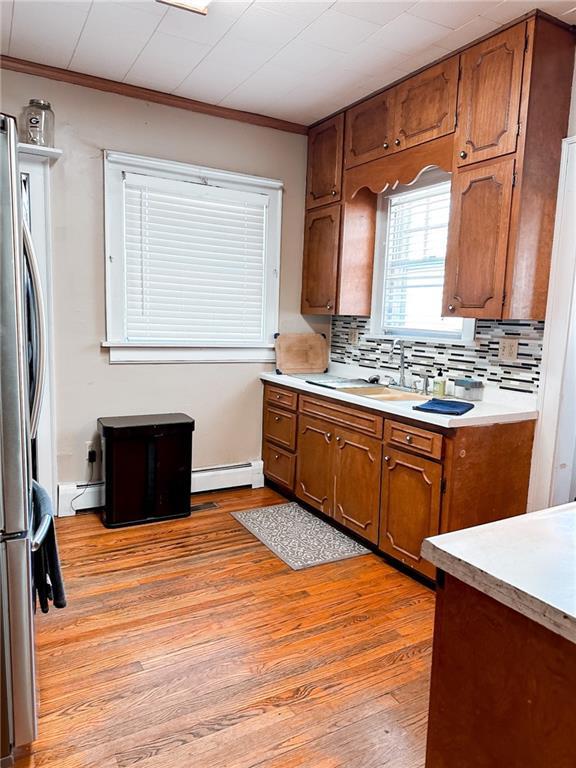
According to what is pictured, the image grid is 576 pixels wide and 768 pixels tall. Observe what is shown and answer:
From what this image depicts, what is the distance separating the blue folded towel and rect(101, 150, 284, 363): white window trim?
163 centimetres

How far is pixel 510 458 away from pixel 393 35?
2123 millimetres

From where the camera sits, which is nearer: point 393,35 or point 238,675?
point 238,675

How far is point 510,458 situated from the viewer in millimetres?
2611

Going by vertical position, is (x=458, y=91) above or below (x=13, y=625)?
above

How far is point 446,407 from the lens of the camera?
2609mm

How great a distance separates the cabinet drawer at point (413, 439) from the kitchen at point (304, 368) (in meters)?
0.01

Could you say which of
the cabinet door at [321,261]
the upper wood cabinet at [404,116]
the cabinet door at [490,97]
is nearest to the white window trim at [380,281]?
the cabinet door at [321,261]

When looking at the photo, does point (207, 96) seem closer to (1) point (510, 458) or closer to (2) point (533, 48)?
(2) point (533, 48)

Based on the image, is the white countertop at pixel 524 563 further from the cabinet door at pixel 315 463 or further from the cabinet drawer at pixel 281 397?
the cabinet drawer at pixel 281 397

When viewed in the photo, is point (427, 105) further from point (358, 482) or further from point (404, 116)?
point (358, 482)

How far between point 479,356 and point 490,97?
1.28 meters

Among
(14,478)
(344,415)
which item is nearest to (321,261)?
(344,415)

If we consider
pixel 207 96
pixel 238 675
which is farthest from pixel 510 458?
pixel 207 96

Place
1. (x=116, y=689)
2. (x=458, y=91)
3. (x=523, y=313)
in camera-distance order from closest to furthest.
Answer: (x=116, y=689) < (x=523, y=313) < (x=458, y=91)
